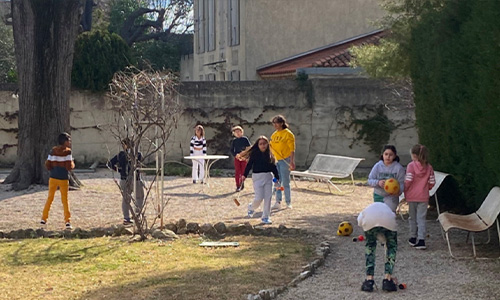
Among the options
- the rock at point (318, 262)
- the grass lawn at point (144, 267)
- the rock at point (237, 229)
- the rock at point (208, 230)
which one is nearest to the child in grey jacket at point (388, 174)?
the grass lawn at point (144, 267)

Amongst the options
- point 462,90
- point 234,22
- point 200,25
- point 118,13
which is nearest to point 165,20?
point 118,13

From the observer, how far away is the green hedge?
33.3 feet

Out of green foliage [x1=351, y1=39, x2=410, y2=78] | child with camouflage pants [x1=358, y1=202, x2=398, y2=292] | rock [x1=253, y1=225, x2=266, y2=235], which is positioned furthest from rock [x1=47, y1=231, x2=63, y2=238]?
green foliage [x1=351, y1=39, x2=410, y2=78]

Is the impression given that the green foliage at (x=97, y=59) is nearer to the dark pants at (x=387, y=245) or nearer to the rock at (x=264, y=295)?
the dark pants at (x=387, y=245)

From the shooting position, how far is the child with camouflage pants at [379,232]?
8258 mm

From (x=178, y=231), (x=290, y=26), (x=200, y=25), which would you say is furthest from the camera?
(x=200, y=25)

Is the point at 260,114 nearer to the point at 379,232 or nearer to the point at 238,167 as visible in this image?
the point at 238,167

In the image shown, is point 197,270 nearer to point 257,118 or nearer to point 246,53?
point 257,118

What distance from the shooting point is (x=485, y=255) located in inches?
415

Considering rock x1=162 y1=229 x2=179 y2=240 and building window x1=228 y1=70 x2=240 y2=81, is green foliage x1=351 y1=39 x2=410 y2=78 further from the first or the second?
building window x1=228 y1=70 x2=240 y2=81

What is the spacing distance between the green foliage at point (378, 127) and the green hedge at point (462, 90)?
9.90m

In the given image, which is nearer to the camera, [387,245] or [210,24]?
[387,245]

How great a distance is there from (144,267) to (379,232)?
292 cm

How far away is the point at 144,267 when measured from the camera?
9.77 meters
